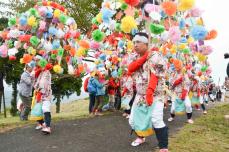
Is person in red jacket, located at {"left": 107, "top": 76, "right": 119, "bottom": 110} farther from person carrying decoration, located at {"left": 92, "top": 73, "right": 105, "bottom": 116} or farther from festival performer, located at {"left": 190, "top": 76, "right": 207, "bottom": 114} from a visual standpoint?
festival performer, located at {"left": 190, "top": 76, "right": 207, "bottom": 114}

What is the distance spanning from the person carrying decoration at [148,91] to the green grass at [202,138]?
82 cm

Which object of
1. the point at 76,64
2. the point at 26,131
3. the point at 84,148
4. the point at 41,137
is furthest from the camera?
the point at 76,64

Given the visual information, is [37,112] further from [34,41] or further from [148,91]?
[148,91]

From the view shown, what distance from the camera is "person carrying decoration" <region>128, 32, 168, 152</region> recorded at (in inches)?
285

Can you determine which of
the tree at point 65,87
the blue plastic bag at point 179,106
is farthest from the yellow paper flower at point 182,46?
the tree at point 65,87

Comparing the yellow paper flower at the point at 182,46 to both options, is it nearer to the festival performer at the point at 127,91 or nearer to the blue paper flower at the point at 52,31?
the festival performer at the point at 127,91

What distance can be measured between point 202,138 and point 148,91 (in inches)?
127

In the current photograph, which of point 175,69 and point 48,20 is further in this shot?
point 175,69

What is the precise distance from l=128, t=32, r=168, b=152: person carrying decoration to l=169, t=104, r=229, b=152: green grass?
2.70 feet

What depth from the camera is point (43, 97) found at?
387 inches

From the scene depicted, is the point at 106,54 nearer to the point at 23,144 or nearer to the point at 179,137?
the point at 179,137

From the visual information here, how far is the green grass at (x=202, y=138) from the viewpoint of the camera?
846 cm

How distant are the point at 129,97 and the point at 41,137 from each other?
4.62 meters

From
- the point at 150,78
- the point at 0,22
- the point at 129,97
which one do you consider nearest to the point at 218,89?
the point at 0,22
